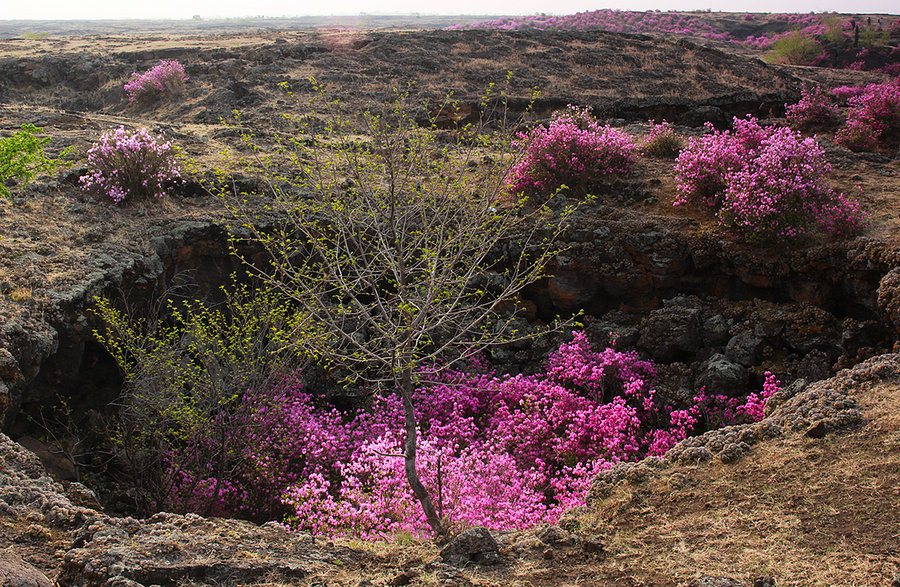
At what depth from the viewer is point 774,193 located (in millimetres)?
8867

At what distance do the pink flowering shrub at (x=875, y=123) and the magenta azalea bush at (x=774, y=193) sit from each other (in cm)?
474

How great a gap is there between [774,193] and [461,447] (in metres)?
5.98

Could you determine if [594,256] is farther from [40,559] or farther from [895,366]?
[40,559]

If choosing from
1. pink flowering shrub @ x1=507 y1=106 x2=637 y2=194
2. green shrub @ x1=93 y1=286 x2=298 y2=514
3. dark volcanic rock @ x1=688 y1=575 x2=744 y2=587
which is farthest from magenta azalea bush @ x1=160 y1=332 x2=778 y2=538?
Result: pink flowering shrub @ x1=507 y1=106 x2=637 y2=194

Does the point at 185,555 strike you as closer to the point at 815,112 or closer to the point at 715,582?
the point at 715,582

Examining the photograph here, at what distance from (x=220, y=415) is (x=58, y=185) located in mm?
6579

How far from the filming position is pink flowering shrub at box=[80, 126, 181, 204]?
413 inches

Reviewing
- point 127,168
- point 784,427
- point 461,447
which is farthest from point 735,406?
point 127,168

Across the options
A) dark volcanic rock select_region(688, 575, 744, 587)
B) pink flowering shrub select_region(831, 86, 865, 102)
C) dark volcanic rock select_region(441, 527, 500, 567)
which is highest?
pink flowering shrub select_region(831, 86, 865, 102)

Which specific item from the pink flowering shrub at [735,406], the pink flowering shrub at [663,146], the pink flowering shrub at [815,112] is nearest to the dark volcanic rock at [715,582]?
the pink flowering shrub at [735,406]

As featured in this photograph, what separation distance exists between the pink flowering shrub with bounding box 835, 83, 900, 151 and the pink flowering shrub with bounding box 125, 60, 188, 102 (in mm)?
20586

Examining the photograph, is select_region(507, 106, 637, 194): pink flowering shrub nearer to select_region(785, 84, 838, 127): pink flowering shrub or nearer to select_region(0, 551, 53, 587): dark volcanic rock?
select_region(785, 84, 838, 127): pink flowering shrub

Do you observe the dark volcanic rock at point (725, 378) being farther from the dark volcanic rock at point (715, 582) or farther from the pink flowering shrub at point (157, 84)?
the pink flowering shrub at point (157, 84)

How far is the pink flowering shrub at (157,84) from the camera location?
21.2m
